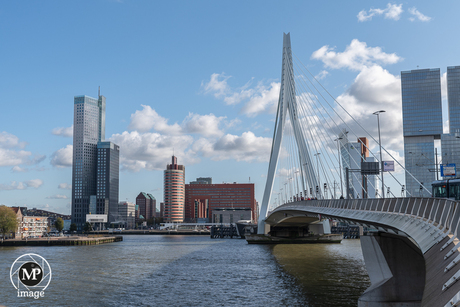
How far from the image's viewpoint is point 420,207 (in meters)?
16.6

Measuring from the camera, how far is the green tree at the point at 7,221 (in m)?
92.0

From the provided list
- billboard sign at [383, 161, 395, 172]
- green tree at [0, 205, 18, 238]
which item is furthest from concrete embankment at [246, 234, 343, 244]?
green tree at [0, 205, 18, 238]

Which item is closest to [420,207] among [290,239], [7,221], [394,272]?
[394,272]

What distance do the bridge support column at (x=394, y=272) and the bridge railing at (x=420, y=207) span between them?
5.74ft

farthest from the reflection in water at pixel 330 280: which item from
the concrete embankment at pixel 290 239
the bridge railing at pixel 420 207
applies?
the concrete embankment at pixel 290 239

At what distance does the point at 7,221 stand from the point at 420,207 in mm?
93759

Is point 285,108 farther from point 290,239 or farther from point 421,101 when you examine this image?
point 421,101

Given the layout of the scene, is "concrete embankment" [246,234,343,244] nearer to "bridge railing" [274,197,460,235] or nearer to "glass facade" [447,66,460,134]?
"bridge railing" [274,197,460,235]

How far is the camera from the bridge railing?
38.4ft

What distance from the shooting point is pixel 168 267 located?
43125mm

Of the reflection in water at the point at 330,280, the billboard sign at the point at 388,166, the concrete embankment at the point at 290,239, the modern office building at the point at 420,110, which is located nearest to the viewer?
the reflection in water at the point at 330,280

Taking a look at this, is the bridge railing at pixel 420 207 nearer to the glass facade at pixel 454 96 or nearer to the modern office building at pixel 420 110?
the modern office building at pixel 420 110

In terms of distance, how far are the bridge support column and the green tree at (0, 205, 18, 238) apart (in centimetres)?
8828

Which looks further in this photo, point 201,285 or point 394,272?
point 201,285
